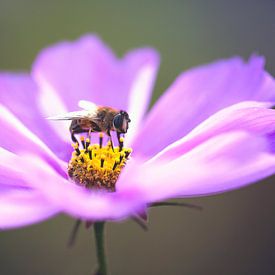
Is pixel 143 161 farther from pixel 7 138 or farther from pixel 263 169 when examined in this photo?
pixel 263 169

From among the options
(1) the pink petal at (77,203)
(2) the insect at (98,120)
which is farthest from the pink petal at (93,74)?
(1) the pink petal at (77,203)

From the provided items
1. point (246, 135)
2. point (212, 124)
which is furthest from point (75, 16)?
point (246, 135)

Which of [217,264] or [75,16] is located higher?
[75,16]

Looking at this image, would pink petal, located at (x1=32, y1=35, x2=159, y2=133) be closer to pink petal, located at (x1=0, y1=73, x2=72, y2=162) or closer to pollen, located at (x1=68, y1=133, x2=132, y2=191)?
pink petal, located at (x1=0, y1=73, x2=72, y2=162)

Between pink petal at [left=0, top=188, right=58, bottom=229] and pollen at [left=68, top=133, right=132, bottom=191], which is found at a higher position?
pollen at [left=68, top=133, right=132, bottom=191]

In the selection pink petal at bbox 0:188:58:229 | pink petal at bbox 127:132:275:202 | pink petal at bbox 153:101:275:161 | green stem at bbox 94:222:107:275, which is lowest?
green stem at bbox 94:222:107:275

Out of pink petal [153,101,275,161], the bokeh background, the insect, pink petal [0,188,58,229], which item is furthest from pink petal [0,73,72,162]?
the bokeh background

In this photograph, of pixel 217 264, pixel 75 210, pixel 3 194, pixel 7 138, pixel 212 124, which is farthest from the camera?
pixel 217 264

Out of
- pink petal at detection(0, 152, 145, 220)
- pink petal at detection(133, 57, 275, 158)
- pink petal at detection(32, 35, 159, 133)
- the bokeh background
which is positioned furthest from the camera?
the bokeh background
